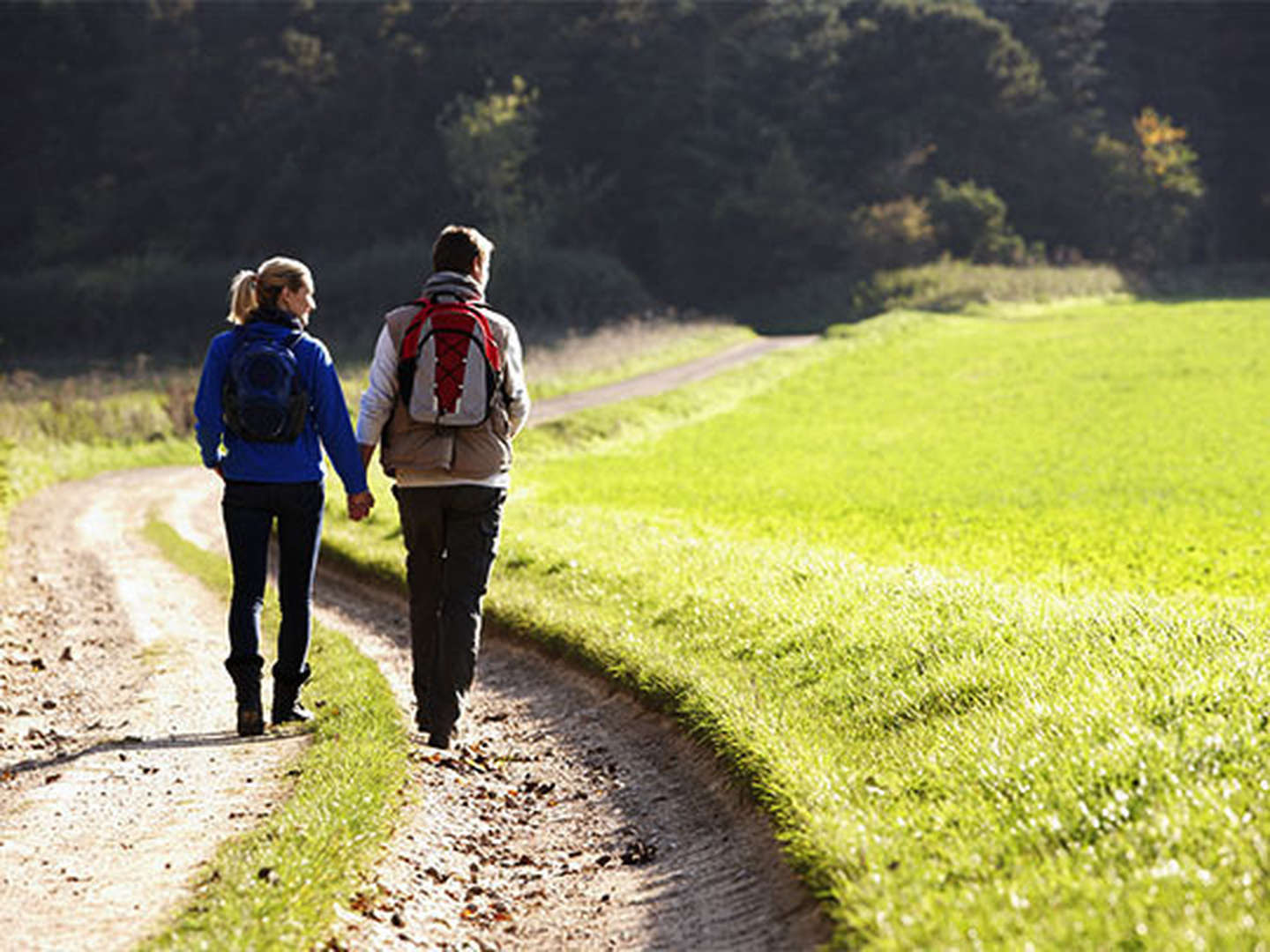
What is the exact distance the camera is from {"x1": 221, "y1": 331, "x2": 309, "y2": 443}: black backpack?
27.7 feet

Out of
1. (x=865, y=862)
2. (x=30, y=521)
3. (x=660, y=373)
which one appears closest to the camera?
(x=865, y=862)

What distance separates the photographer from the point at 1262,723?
6.00 meters

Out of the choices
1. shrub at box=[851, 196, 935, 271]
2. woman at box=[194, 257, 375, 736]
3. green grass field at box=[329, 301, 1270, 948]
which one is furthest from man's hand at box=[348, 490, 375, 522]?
shrub at box=[851, 196, 935, 271]

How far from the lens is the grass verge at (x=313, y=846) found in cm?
523

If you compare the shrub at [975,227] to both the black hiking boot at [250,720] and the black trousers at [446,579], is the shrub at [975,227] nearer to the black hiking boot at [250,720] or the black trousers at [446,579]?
the black trousers at [446,579]

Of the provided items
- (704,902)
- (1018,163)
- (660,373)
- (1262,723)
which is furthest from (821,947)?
(1018,163)

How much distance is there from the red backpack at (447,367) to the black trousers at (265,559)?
1.22 metres

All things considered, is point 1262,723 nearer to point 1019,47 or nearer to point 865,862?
point 865,862

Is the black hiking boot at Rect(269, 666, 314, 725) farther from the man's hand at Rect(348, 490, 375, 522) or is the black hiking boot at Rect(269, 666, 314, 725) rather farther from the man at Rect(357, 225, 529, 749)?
the man's hand at Rect(348, 490, 375, 522)

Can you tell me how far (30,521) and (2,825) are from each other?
17.4 m

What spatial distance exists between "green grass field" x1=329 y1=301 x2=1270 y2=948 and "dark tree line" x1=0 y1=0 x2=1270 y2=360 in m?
A: 47.1

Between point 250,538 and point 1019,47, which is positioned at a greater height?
point 1019,47

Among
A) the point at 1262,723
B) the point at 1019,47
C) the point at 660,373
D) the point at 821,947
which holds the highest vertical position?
the point at 1019,47

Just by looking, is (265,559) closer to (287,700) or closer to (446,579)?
(287,700)
